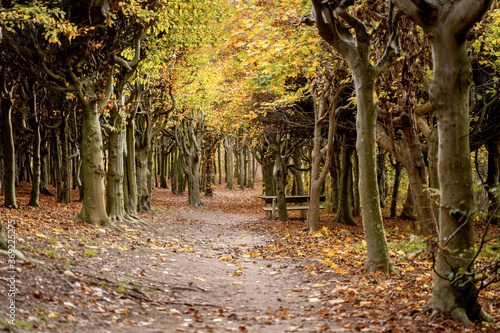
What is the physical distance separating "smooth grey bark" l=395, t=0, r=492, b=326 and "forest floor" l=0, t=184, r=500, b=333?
316 mm

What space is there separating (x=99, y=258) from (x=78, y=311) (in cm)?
292

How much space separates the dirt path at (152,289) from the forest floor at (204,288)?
0.02 meters

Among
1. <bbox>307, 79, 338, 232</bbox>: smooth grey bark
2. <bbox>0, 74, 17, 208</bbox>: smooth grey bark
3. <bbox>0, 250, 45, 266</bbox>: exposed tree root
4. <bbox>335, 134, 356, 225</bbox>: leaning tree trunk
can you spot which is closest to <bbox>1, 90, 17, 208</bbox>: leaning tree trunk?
<bbox>0, 74, 17, 208</bbox>: smooth grey bark

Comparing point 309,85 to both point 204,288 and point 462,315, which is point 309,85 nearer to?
point 204,288

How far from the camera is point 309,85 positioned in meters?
12.5

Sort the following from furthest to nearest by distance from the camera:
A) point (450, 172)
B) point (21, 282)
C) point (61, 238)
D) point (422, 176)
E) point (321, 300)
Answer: point (422, 176) < point (61, 238) < point (321, 300) < point (21, 282) < point (450, 172)

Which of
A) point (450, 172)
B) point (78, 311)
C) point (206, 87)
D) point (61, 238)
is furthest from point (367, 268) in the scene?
point (206, 87)

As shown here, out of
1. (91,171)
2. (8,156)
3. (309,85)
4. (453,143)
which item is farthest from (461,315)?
(8,156)

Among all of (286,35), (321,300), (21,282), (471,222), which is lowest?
(321,300)

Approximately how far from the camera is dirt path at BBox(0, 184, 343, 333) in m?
4.68

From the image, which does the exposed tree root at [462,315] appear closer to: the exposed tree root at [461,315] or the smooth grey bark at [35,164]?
the exposed tree root at [461,315]

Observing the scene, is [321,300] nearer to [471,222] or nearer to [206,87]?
[471,222]

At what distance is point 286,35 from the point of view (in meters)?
10.9

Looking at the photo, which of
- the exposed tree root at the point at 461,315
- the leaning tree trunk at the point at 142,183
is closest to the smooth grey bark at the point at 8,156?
the leaning tree trunk at the point at 142,183
